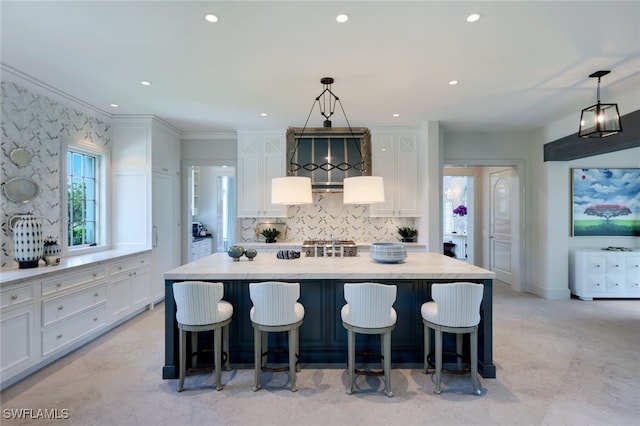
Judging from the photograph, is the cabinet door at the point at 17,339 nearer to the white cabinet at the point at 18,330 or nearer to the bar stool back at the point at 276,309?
the white cabinet at the point at 18,330

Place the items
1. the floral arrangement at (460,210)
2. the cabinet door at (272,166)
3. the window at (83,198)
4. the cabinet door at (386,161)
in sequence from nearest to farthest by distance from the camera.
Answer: the window at (83,198) → the cabinet door at (386,161) → the cabinet door at (272,166) → the floral arrangement at (460,210)

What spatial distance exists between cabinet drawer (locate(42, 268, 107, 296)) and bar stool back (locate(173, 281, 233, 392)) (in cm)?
143

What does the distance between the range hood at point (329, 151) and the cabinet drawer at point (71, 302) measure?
10.1 ft

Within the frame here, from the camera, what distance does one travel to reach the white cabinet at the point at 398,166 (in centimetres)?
521

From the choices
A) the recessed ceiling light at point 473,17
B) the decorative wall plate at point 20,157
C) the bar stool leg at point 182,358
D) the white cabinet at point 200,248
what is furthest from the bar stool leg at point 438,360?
the white cabinet at point 200,248

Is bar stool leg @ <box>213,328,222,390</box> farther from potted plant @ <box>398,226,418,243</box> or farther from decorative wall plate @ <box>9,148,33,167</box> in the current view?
potted plant @ <box>398,226,418,243</box>

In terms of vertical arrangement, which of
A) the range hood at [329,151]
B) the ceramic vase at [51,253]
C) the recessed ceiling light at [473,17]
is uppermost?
the recessed ceiling light at [473,17]

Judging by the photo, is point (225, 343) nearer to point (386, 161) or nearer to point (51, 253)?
point (51, 253)

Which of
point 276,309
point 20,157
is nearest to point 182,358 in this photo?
point 276,309

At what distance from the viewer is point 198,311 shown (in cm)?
246

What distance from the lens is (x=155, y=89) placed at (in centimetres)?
358

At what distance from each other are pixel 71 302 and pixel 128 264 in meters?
0.94

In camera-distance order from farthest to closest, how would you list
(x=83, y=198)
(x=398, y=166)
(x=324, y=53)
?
(x=398, y=166)
(x=83, y=198)
(x=324, y=53)

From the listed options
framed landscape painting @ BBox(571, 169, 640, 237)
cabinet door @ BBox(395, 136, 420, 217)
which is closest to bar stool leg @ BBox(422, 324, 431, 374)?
cabinet door @ BBox(395, 136, 420, 217)
